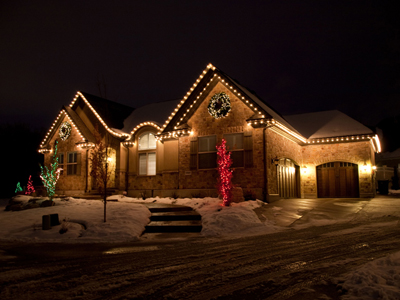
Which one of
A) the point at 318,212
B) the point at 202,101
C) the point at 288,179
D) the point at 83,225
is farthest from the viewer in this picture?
the point at 288,179

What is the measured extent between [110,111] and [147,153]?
508cm

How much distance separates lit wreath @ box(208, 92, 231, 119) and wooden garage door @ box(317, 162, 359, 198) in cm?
838

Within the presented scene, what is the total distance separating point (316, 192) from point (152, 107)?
1237cm

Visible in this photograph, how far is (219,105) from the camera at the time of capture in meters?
17.0

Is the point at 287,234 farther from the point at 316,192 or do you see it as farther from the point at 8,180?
the point at 8,180

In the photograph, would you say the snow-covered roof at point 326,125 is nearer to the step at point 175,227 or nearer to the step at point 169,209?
the step at point 169,209

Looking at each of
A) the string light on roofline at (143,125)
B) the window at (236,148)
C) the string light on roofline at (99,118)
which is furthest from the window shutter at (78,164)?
the window at (236,148)

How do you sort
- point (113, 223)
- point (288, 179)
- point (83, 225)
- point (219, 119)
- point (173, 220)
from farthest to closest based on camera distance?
point (288, 179) → point (219, 119) → point (173, 220) → point (83, 225) → point (113, 223)

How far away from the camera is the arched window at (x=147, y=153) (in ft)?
64.4

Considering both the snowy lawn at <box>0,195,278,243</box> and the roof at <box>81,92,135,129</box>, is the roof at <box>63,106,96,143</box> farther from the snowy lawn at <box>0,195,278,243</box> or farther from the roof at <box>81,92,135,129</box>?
the snowy lawn at <box>0,195,278,243</box>

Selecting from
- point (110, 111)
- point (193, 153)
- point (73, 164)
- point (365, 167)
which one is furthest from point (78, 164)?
point (365, 167)

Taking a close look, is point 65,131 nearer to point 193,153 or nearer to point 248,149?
point 193,153

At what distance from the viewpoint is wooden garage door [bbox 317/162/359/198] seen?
20406 millimetres

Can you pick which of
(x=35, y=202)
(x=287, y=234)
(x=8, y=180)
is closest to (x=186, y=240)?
(x=287, y=234)
